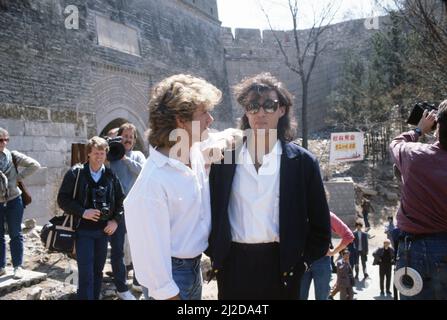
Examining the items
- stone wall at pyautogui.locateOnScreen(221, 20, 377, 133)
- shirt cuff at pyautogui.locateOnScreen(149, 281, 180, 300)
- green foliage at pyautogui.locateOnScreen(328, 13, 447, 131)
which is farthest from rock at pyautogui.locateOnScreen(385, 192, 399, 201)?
shirt cuff at pyautogui.locateOnScreen(149, 281, 180, 300)

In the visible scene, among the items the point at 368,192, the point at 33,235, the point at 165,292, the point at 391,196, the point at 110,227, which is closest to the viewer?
the point at 165,292

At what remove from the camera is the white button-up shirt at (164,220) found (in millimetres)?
1788

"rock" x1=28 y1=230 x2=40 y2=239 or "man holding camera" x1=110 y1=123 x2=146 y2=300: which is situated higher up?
"man holding camera" x1=110 y1=123 x2=146 y2=300

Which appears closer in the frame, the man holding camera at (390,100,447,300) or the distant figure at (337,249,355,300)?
the man holding camera at (390,100,447,300)

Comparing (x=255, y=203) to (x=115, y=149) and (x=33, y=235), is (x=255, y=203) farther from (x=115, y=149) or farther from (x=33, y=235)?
(x=33, y=235)

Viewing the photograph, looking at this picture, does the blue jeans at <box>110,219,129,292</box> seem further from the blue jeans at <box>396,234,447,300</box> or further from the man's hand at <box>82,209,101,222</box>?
the blue jeans at <box>396,234,447,300</box>

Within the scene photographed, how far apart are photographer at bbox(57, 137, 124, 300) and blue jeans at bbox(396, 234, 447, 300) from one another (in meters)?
2.45

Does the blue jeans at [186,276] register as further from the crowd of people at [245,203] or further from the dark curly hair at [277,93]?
the dark curly hair at [277,93]

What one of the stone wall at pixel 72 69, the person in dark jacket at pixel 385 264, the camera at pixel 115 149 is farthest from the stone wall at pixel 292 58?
the camera at pixel 115 149

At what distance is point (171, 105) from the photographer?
76.5 inches

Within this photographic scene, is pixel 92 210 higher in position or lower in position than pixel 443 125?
lower

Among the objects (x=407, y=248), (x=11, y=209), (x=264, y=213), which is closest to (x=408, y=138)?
(x=407, y=248)

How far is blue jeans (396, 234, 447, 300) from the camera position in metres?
2.23

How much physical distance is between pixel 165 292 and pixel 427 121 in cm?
181
